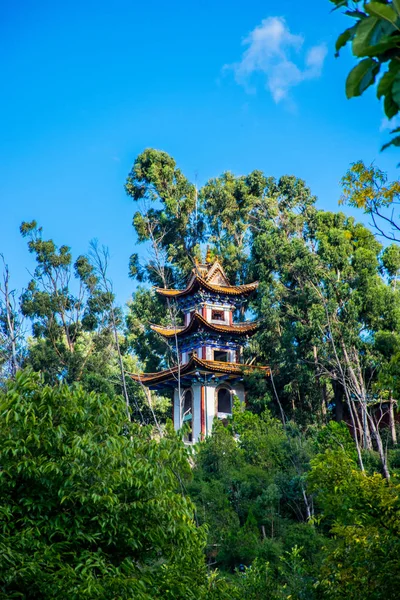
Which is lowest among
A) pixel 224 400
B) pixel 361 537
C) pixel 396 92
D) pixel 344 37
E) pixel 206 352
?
pixel 361 537

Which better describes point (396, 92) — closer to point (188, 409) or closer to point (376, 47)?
point (376, 47)

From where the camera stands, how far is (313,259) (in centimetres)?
2342

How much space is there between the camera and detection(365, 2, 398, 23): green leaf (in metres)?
1.34

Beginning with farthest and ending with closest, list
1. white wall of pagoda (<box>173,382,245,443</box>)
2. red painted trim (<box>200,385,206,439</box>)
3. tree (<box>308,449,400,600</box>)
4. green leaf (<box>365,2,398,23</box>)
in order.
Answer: white wall of pagoda (<box>173,382,245,443</box>) < red painted trim (<box>200,385,206,439</box>) < tree (<box>308,449,400,600</box>) < green leaf (<box>365,2,398,23</box>)

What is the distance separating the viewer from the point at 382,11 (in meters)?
1.34

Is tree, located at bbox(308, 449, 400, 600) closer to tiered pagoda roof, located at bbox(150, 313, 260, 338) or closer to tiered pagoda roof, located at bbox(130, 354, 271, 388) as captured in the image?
tiered pagoda roof, located at bbox(130, 354, 271, 388)

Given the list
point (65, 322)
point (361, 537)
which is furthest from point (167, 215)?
point (361, 537)

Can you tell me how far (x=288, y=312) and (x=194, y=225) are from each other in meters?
9.71

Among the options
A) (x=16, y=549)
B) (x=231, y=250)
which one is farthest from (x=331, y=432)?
(x=16, y=549)

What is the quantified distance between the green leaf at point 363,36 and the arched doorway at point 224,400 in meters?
22.8

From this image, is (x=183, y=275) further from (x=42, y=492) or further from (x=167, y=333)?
(x=42, y=492)

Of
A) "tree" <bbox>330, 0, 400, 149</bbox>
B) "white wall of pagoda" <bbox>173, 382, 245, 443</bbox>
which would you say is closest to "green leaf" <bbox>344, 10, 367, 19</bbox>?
"tree" <bbox>330, 0, 400, 149</bbox>

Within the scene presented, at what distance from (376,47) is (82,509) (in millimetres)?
5213

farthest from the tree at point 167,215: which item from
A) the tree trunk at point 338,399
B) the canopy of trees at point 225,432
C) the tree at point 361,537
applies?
the tree at point 361,537
